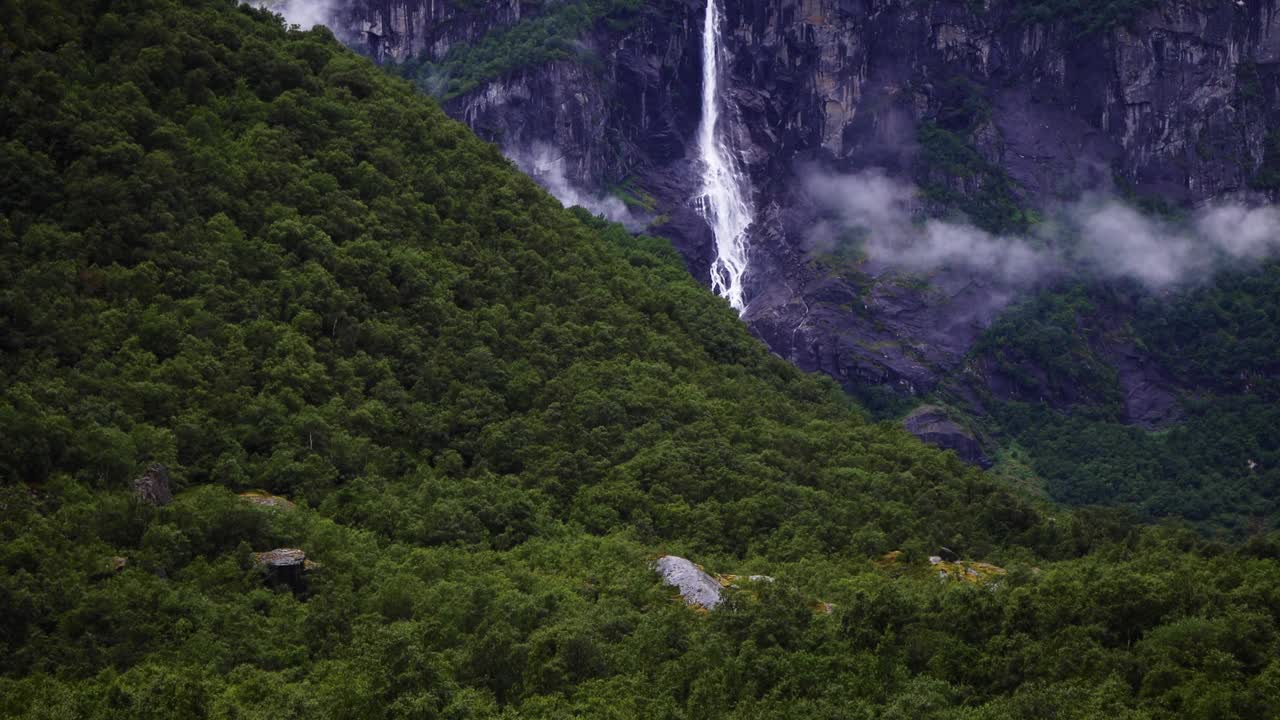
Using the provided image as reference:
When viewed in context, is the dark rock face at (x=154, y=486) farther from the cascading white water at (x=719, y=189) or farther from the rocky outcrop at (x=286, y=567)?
the cascading white water at (x=719, y=189)

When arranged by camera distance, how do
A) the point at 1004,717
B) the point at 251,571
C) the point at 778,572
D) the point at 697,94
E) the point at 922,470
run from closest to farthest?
the point at 1004,717 < the point at 251,571 < the point at 778,572 < the point at 922,470 < the point at 697,94

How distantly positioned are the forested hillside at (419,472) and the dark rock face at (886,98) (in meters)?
47.1

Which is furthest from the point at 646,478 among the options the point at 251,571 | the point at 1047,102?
the point at 1047,102

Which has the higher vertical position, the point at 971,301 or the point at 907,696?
the point at 971,301

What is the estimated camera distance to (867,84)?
134m

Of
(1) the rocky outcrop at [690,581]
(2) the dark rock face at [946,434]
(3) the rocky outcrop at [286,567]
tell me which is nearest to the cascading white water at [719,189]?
(2) the dark rock face at [946,434]

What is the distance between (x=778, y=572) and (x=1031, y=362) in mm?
70760

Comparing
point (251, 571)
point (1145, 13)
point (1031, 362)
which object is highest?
point (1145, 13)

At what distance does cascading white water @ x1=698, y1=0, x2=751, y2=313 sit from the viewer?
120875 mm

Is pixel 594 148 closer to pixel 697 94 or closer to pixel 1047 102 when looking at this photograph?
pixel 697 94

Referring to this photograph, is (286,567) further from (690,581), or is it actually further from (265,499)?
(690,581)

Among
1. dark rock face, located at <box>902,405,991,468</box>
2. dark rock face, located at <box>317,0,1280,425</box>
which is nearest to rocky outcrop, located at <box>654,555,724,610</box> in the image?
dark rock face, located at <box>902,405,991,468</box>

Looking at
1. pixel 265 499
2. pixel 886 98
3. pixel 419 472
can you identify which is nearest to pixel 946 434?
pixel 886 98

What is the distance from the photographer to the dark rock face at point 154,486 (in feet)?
150
